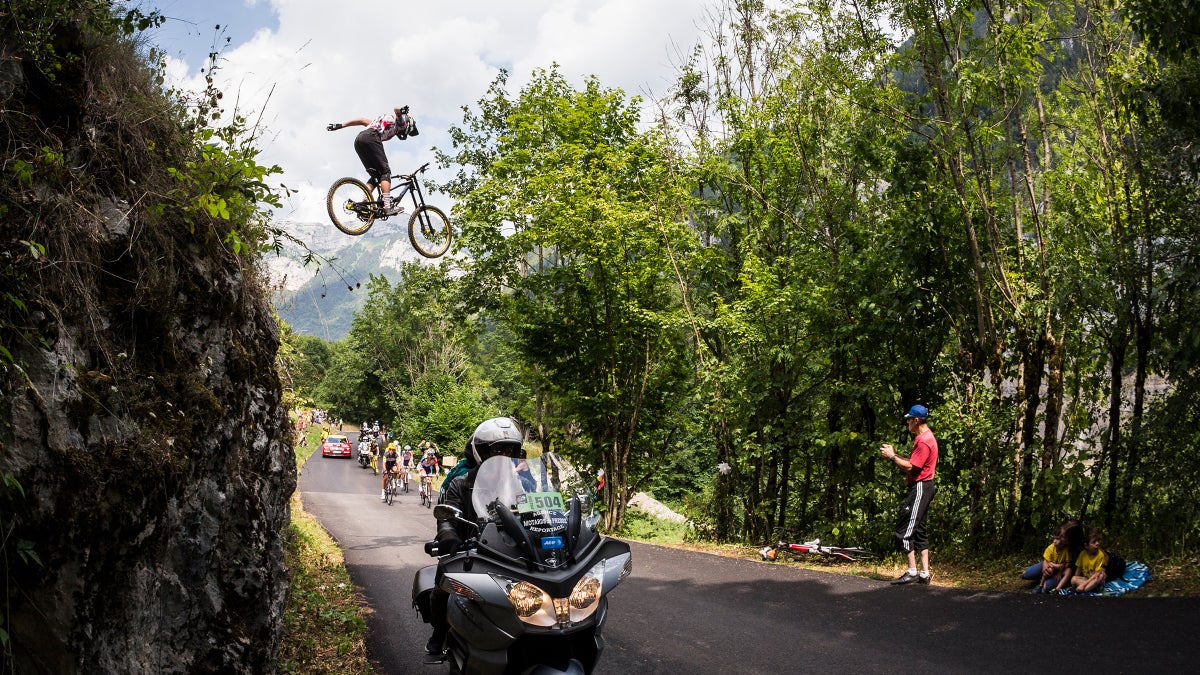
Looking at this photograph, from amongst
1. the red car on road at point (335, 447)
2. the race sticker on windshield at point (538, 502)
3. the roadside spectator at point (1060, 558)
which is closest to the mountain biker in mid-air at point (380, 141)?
the race sticker on windshield at point (538, 502)

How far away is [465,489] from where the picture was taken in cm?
565

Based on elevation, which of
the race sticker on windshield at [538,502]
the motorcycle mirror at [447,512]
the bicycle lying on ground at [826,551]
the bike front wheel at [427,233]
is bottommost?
the bicycle lying on ground at [826,551]

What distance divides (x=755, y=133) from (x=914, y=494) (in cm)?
1081

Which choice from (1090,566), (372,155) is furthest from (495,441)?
(372,155)

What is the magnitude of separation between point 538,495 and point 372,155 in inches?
371

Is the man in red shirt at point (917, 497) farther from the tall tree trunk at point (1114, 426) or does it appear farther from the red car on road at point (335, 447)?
the red car on road at point (335, 447)

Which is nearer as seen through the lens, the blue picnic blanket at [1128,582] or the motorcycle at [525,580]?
the motorcycle at [525,580]

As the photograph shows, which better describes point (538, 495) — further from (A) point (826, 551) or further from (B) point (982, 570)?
(A) point (826, 551)

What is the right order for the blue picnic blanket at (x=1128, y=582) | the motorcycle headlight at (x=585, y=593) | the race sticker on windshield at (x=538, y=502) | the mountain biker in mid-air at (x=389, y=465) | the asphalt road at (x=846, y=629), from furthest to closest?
1. the mountain biker in mid-air at (x=389, y=465)
2. the blue picnic blanket at (x=1128, y=582)
3. the asphalt road at (x=846, y=629)
4. the race sticker on windshield at (x=538, y=502)
5. the motorcycle headlight at (x=585, y=593)

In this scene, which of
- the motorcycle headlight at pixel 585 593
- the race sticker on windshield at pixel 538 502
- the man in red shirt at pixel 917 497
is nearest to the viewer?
the motorcycle headlight at pixel 585 593

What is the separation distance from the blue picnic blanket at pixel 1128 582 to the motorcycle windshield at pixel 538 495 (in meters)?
5.50

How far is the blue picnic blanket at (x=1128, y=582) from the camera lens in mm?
7891

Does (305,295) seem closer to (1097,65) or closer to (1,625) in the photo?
(1,625)

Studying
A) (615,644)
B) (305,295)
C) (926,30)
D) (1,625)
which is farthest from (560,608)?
(926,30)
